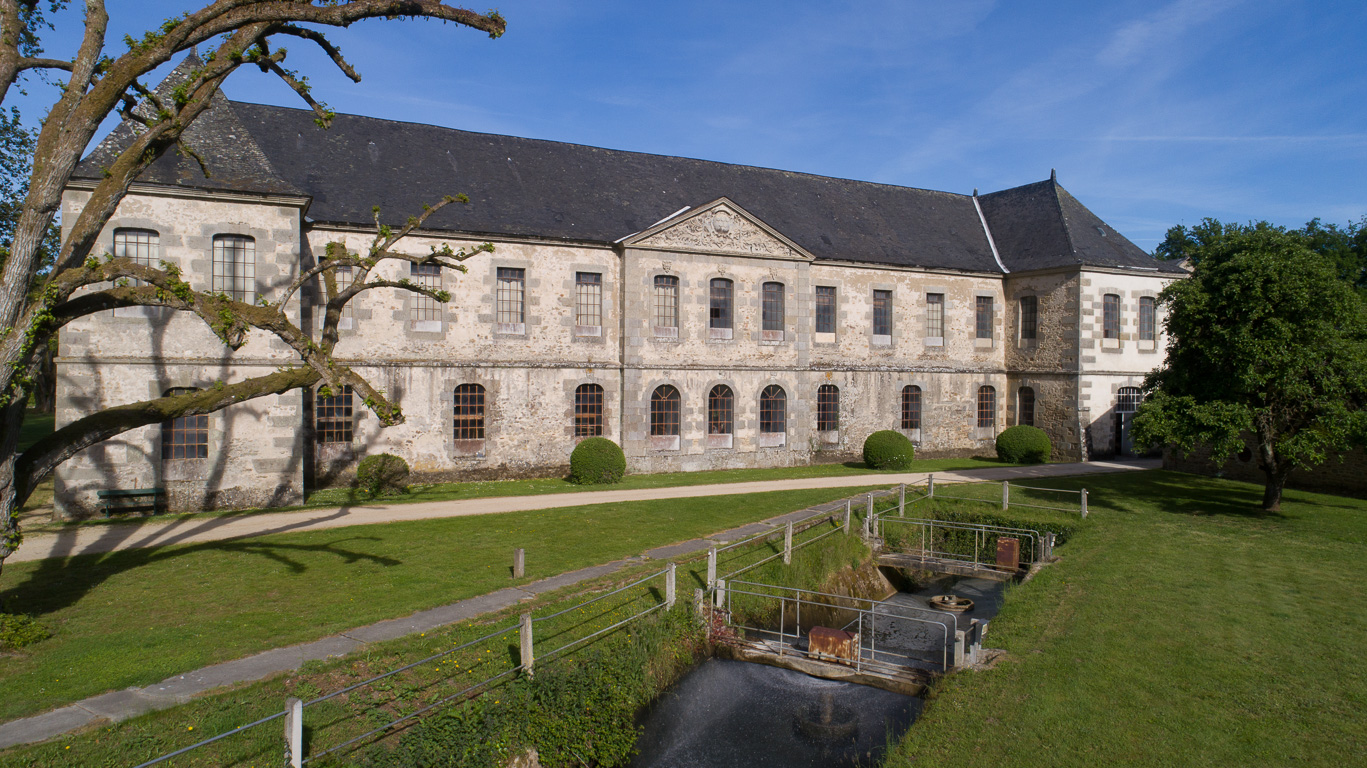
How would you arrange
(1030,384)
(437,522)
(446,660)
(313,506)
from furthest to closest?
1. (1030,384)
2. (313,506)
3. (437,522)
4. (446,660)

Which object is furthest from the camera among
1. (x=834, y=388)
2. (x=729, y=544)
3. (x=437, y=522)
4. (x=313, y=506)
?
(x=834, y=388)

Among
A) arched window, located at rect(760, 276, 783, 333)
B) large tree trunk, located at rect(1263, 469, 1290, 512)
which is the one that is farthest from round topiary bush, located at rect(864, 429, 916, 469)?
large tree trunk, located at rect(1263, 469, 1290, 512)

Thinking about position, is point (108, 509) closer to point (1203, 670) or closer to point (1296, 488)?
point (1203, 670)

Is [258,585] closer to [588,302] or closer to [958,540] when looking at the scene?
[588,302]

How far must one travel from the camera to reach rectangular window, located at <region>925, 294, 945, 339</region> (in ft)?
89.6

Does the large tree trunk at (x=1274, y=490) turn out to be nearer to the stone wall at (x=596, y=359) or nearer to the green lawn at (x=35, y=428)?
the stone wall at (x=596, y=359)

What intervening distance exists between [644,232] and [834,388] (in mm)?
8447

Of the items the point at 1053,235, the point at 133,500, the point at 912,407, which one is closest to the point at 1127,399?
the point at 1053,235

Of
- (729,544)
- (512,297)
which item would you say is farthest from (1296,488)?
(512,297)

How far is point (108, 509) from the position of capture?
15.7 m

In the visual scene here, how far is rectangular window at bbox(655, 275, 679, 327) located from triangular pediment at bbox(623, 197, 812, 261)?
101cm

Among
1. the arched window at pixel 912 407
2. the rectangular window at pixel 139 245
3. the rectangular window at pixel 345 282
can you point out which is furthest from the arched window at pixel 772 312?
the rectangular window at pixel 139 245

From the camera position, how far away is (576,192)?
2353 centimetres

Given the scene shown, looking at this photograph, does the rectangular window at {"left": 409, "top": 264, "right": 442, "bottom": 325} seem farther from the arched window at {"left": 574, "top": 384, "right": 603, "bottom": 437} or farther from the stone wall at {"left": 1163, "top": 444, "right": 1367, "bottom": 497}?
the stone wall at {"left": 1163, "top": 444, "right": 1367, "bottom": 497}
